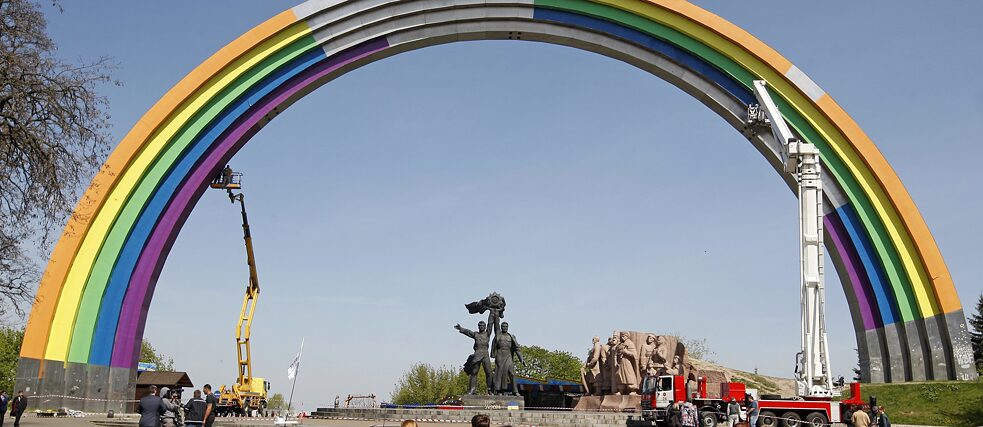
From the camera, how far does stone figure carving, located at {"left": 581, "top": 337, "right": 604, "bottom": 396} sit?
36281 millimetres

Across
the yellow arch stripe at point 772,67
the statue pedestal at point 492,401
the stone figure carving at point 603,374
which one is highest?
the yellow arch stripe at point 772,67

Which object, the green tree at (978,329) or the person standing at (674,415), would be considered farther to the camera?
the green tree at (978,329)

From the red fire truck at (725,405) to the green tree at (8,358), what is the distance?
52.7 meters

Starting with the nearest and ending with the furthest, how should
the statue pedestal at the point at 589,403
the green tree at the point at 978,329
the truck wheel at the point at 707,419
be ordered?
1. the truck wheel at the point at 707,419
2. the statue pedestal at the point at 589,403
3. the green tree at the point at 978,329

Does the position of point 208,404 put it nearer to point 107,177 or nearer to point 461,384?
point 107,177

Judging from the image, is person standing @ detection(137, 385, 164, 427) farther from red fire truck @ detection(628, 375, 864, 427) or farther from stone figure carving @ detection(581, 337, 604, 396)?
stone figure carving @ detection(581, 337, 604, 396)

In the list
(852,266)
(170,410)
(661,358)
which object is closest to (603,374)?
(661,358)

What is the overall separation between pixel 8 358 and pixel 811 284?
60.2 meters

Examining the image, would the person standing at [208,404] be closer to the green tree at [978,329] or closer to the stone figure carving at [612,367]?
the stone figure carving at [612,367]

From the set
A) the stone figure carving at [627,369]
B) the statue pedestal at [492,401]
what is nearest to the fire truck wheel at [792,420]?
the statue pedestal at [492,401]

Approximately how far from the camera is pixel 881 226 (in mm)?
32969

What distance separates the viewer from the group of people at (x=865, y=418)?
58.2 ft

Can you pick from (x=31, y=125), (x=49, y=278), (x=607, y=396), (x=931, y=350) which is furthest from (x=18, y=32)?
(x=931, y=350)

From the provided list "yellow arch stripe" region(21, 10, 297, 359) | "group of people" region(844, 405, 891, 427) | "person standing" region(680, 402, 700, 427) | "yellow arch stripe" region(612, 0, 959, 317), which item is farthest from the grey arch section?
"person standing" region(680, 402, 700, 427)
